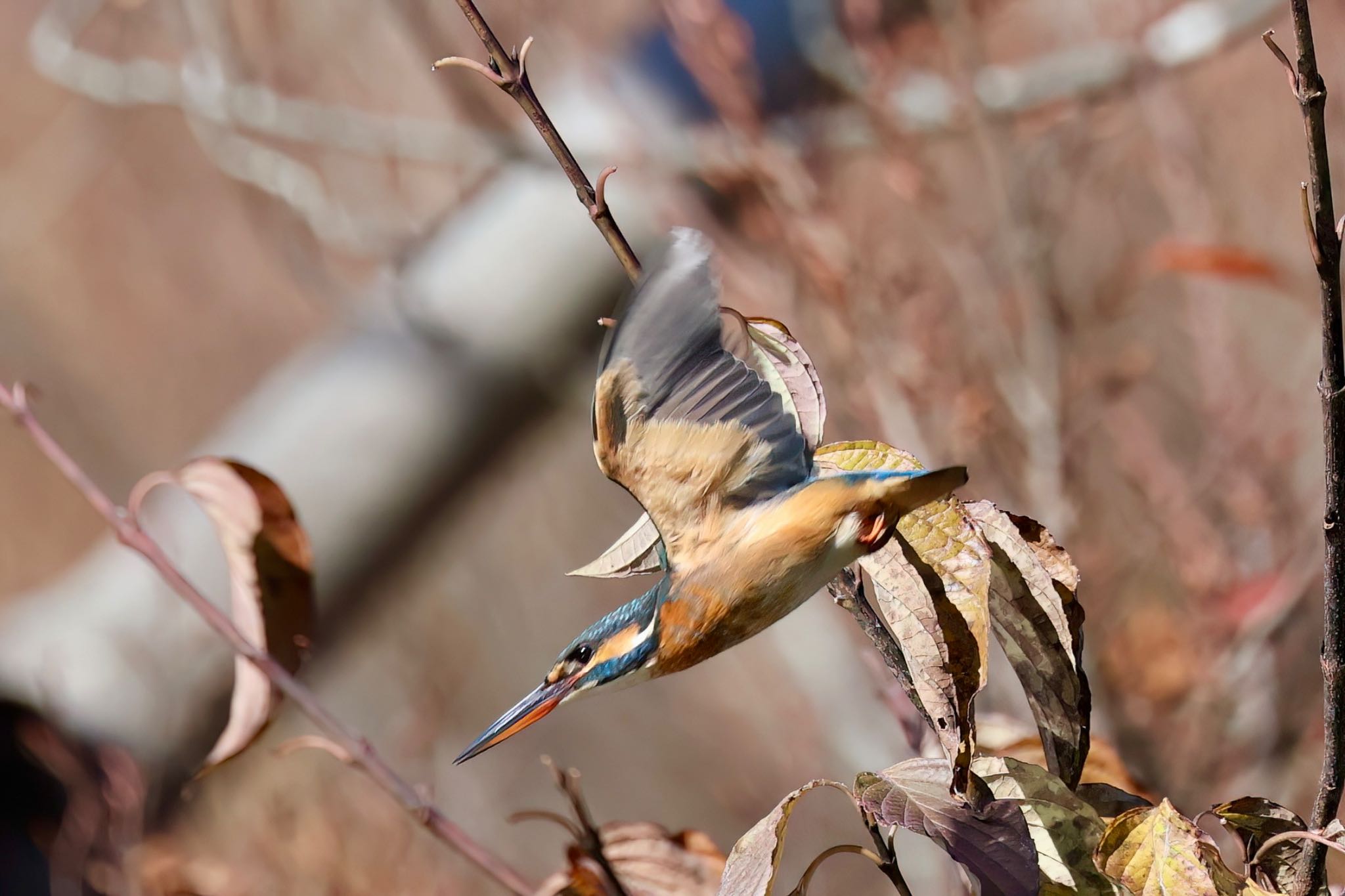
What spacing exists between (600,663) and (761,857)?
0.28 ft

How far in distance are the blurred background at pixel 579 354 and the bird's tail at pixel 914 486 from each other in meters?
0.50

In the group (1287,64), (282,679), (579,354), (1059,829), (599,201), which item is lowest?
(282,679)

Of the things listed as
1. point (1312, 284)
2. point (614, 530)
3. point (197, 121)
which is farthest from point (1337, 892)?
point (197, 121)

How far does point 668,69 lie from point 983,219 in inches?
22.0

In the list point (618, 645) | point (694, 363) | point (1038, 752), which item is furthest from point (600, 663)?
point (1038, 752)

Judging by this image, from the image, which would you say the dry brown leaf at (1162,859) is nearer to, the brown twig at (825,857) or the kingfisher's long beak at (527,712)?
the brown twig at (825,857)

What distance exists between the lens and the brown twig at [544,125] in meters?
0.38

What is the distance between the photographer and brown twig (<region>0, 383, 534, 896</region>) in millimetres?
562

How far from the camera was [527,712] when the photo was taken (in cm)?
40

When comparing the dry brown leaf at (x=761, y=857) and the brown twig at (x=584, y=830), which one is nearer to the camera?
the dry brown leaf at (x=761, y=857)

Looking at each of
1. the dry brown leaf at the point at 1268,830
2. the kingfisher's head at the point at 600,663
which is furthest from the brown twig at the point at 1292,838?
the kingfisher's head at the point at 600,663

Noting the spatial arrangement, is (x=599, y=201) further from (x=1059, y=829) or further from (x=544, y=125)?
(x=1059, y=829)

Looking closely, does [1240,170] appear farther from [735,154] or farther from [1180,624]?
[735,154]

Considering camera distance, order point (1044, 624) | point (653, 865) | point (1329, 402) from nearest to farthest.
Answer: point (1329, 402), point (1044, 624), point (653, 865)
